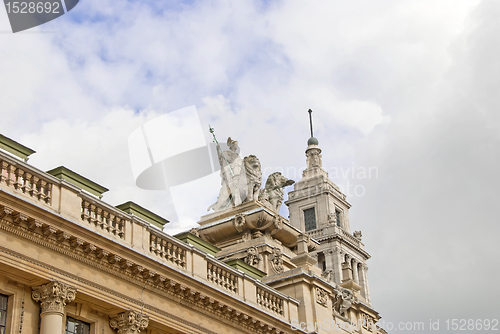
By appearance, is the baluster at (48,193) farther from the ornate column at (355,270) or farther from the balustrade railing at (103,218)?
the ornate column at (355,270)

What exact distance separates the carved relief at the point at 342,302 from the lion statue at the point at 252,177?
7.18 m

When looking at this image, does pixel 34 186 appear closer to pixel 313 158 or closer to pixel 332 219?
pixel 332 219

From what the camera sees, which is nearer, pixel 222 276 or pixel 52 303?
pixel 52 303

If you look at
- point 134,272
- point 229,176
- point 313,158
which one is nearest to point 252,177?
point 229,176

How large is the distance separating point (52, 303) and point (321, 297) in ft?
51.5

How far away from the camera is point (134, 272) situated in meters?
24.3

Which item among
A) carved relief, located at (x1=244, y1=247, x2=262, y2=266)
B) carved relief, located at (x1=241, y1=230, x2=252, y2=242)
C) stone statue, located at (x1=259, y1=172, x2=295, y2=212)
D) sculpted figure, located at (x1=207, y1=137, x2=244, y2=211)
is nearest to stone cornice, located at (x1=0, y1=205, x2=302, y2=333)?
carved relief, located at (x1=244, y1=247, x2=262, y2=266)

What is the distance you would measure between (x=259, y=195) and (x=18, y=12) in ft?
62.6

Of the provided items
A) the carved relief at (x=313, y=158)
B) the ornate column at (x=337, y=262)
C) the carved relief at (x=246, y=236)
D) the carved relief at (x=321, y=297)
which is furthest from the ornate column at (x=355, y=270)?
the carved relief at (x=321, y=297)

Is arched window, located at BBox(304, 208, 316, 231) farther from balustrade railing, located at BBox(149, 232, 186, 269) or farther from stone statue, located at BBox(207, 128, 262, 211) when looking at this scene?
balustrade railing, located at BBox(149, 232, 186, 269)

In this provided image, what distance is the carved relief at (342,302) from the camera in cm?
3667

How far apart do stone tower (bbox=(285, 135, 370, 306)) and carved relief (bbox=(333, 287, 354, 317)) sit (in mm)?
65852

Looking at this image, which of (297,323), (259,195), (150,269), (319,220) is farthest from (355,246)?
(150,269)

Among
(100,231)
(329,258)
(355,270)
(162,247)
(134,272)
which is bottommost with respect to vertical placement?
(134,272)
